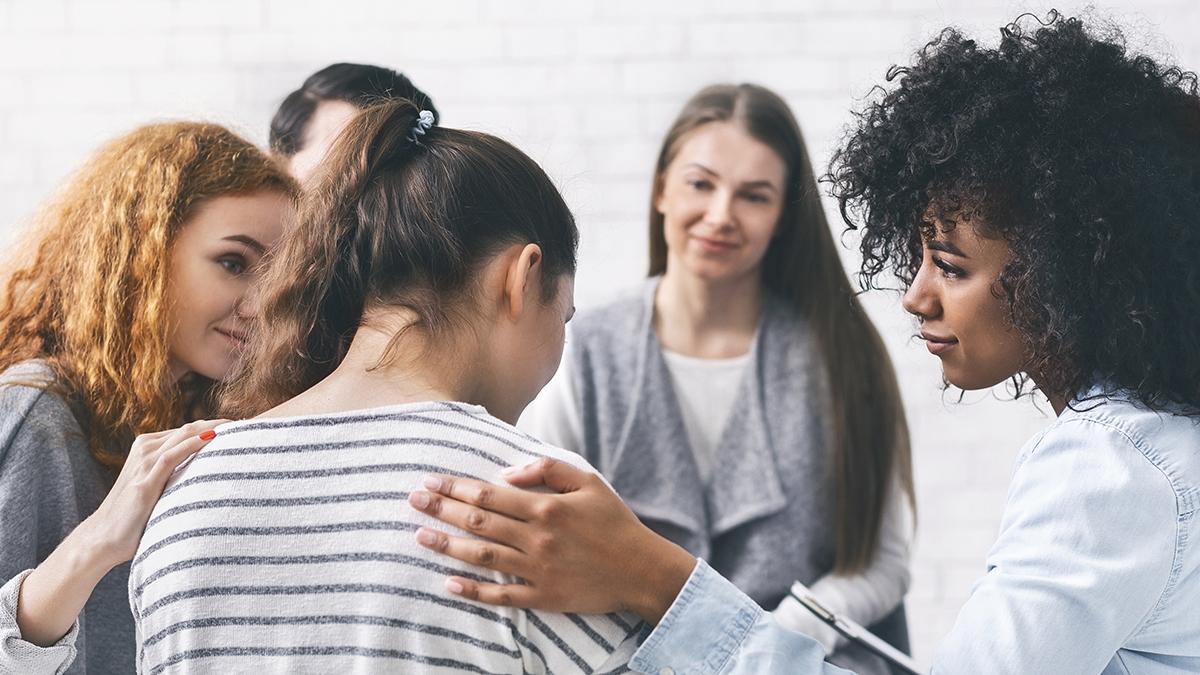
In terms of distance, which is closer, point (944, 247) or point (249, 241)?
point (944, 247)

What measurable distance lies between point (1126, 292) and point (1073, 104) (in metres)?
0.18

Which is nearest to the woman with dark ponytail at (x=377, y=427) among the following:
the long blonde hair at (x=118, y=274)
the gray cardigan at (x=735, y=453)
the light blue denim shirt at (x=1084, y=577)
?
the light blue denim shirt at (x=1084, y=577)

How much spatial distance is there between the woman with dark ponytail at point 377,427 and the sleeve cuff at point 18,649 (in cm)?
20

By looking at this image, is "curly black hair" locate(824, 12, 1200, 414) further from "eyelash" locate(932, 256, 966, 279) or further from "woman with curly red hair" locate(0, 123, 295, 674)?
"woman with curly red hair" locate(0, 123, 295, 674)

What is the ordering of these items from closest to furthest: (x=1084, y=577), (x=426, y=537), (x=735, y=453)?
(x=426, y=537)
(x=1084, y=577)
(x=735, y=453)

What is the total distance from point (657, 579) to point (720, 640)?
102mm

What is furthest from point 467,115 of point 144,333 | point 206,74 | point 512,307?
point 512,307

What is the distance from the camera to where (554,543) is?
101 centimetres

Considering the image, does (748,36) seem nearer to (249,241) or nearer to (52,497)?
(249,241)

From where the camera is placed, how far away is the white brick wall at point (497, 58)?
9.35 ft

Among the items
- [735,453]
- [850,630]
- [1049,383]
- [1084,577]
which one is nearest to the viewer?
[1084,577]

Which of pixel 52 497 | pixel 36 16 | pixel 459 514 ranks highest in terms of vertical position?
pixel 36 16

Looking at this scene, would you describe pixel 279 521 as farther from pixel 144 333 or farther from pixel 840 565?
pixel 840 565

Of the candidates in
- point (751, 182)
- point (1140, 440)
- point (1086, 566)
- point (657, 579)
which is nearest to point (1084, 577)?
point (1086, 566)
